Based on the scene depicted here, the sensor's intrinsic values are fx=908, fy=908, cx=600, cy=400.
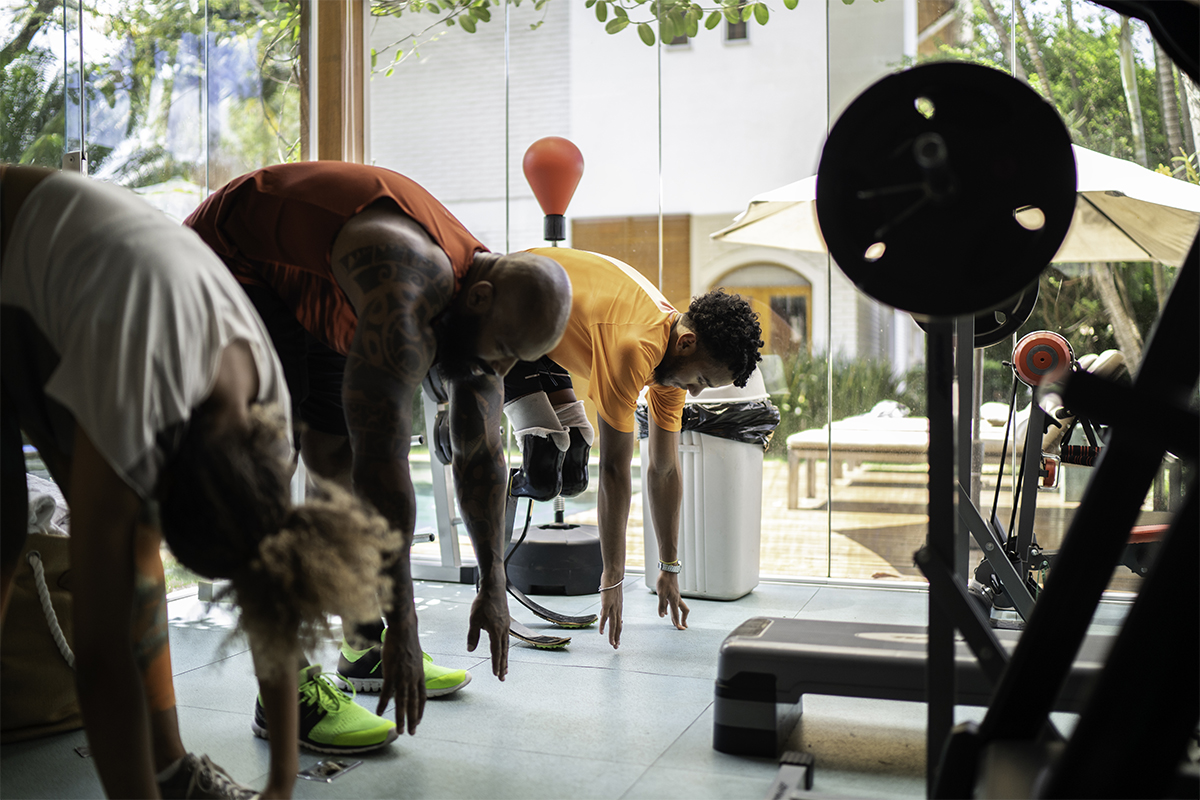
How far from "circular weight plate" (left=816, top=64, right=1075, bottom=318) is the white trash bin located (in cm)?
234

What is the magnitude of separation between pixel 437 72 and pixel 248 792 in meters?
4.40

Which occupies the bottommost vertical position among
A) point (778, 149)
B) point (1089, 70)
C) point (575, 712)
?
point (575, 712)

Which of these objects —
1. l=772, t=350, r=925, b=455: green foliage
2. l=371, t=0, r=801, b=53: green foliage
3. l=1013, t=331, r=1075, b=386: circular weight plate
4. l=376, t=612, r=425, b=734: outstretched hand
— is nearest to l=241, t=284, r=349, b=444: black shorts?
l=376, t=612, r=425, b=734: outstretched hand

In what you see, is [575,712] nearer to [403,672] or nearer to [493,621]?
[493,621]

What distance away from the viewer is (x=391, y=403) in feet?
5.24

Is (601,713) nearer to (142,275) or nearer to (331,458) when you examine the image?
(331,458)

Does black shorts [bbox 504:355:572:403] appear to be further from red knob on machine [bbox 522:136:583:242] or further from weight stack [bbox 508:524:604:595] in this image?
weight stack [bbox 508:524:604:595]

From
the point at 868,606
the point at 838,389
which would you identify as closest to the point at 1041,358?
the point at 868,606

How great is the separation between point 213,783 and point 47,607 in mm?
878

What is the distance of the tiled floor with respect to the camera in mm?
1884

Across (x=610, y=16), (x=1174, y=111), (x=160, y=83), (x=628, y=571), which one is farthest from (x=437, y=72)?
(x=1174, y=111)

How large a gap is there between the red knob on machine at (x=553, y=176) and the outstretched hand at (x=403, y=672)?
7.75 feet

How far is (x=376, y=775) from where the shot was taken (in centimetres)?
193

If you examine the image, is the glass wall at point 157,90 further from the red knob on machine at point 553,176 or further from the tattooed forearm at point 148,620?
the tattooed forearm at point 148,620
